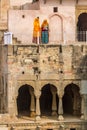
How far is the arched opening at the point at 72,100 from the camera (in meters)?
41.8

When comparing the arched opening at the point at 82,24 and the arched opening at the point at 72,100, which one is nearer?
the arched opening at the point at 72,100

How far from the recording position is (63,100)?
147 ft

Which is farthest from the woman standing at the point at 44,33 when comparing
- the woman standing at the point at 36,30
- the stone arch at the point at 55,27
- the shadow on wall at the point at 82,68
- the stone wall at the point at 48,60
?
the shadow on wall at the point at 82,68

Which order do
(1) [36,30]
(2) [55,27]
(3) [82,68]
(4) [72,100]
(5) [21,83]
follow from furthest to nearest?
(2) [55,27] < (4) [72,100] < (1) [36,30] < (3) [82,68] < (5) [21,83]

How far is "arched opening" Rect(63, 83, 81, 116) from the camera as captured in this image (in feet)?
137

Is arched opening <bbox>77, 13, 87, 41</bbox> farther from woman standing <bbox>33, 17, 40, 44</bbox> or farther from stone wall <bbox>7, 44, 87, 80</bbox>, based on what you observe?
stone wall <bbox>7, 44, 87, 80</bbox>

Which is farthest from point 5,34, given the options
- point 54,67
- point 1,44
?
point 54,67

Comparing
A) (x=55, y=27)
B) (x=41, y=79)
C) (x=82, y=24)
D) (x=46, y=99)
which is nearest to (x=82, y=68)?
(x=41, y=79)

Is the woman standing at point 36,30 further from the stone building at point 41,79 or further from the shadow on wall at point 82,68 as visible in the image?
the shadow on wall at point 82,68

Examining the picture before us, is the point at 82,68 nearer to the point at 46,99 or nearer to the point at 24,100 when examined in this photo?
the point at 46,99

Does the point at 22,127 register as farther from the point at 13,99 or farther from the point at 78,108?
the point at 78,108

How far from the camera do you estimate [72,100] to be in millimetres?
42906

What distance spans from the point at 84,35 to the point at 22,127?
951 centimetres

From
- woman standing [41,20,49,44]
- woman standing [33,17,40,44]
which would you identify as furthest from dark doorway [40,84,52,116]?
woman standing [33,17,40,44]
